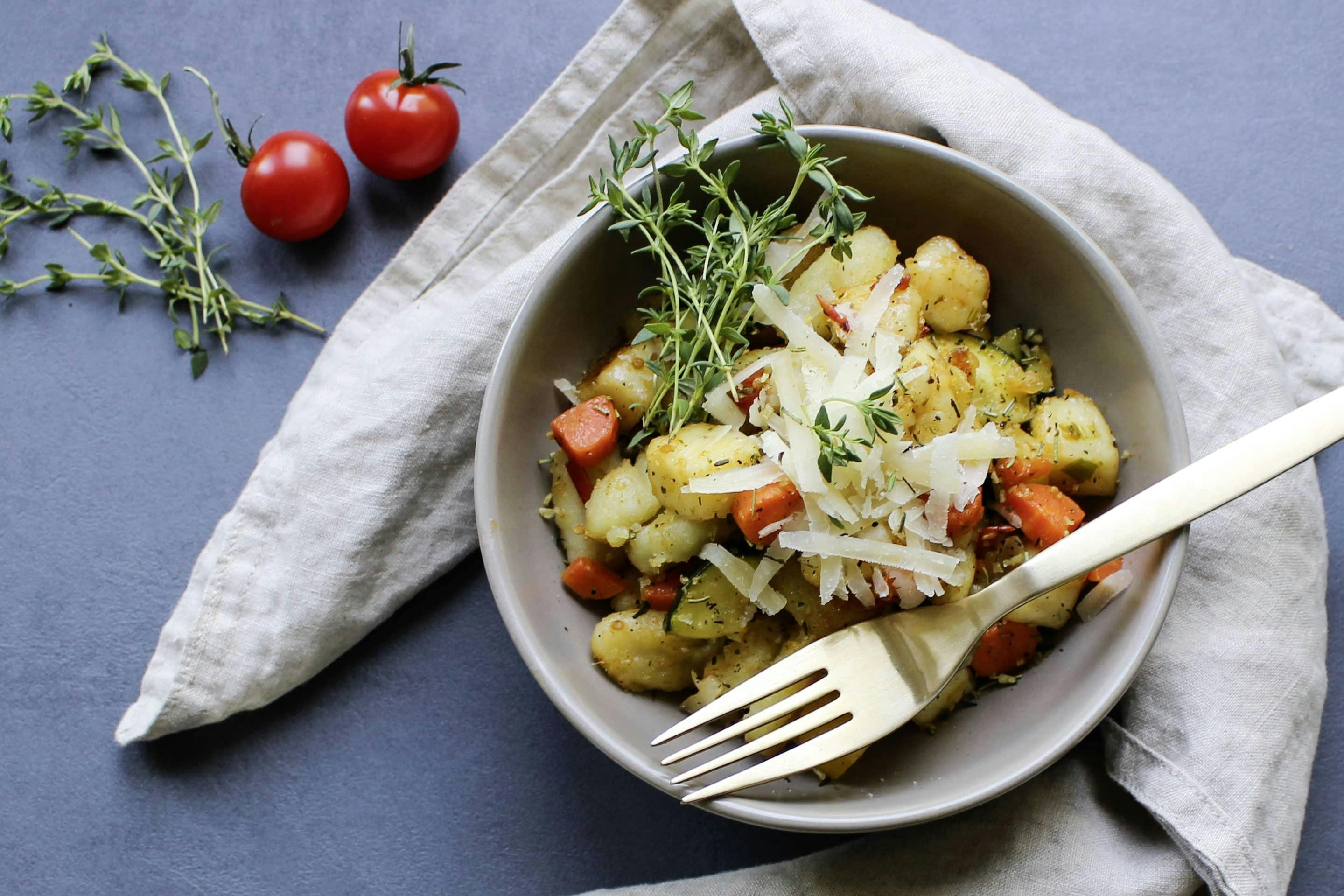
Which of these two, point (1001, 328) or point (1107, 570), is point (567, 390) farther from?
point (1107, 570)

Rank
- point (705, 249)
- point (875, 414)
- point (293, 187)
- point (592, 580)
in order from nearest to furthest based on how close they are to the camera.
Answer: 1. point (875, 414)
2. point (705, 249)
3. point (592, 580)
4. point (293, 187)

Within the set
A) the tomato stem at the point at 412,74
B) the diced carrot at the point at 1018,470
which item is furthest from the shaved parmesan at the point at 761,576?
the tomato stem at the point at 412,74

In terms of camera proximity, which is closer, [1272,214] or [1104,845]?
[1104,845]

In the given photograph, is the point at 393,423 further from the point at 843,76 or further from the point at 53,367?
the point at 843,76

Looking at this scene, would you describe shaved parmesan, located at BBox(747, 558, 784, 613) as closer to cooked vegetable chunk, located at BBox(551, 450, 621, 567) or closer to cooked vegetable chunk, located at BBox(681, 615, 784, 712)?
cooked vegetable chunk, located at BBox(681, 615, 784, 712)

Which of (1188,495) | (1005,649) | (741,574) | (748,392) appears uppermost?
(748,392)

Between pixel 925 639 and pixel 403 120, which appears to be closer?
pixel 925 639

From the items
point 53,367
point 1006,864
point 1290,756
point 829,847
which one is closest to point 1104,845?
point 1006,864

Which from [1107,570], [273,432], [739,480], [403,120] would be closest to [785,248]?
[739,480]
